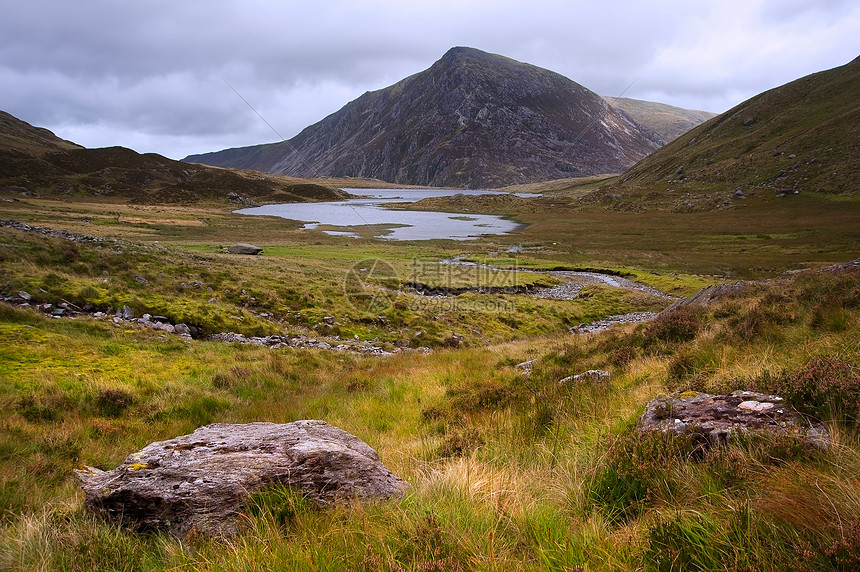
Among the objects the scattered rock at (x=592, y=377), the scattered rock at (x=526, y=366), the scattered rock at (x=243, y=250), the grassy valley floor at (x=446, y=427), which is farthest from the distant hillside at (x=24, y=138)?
the scattered rock at (x=592, y=377)

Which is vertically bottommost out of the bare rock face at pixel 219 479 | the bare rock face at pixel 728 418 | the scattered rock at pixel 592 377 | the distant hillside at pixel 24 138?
the scattered rock at pixel 592 377

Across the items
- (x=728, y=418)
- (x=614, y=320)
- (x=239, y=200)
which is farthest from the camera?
(x=239, y=200)

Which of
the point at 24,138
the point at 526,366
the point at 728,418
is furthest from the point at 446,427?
the point at 24,138

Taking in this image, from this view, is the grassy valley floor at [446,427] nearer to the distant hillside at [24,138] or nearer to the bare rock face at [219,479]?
the bare rock face at [219,479]

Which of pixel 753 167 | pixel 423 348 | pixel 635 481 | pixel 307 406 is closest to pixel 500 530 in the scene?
pixel 635 481

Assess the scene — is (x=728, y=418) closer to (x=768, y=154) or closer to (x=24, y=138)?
(x=768, y=154)

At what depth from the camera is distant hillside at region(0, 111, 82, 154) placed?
135m

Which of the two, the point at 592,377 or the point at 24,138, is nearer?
the point at 592,377

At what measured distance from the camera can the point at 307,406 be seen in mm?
8469

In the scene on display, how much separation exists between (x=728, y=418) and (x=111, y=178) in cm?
16755

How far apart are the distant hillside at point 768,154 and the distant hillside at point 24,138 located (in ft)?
626

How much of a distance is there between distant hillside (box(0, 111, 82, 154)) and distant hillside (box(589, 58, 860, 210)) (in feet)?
626

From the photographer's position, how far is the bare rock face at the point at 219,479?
3496 mm

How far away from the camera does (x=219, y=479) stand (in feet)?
12.1
